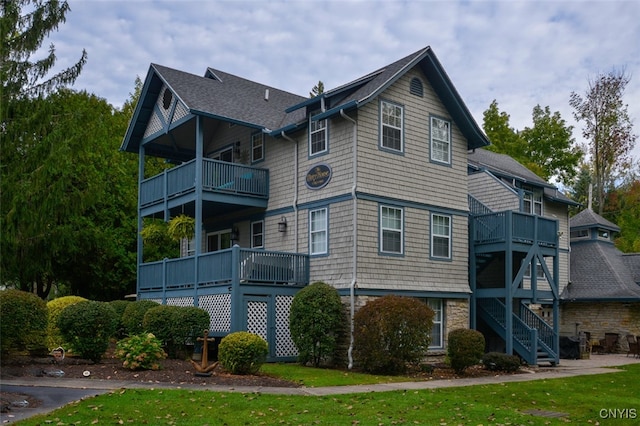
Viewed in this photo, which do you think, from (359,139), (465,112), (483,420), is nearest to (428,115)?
(465,112)

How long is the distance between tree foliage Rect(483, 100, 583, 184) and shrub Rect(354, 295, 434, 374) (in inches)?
1326

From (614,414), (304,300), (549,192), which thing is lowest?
(614,414)

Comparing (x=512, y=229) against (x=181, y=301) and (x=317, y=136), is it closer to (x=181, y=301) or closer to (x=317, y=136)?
(x=317, y=136)

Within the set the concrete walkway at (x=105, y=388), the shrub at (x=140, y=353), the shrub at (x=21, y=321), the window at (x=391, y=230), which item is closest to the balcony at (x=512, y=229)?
the window at (x=391, y=230)

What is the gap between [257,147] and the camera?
2378 cm

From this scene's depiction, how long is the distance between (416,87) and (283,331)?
28.4ft

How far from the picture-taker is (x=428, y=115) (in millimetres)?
21859

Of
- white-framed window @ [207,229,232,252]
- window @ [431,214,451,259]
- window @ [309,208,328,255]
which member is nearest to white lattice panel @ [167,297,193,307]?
white-framed window @ [207,229,232,252]

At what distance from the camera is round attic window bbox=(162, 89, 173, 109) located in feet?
78.2

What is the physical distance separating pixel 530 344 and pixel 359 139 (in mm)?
8517

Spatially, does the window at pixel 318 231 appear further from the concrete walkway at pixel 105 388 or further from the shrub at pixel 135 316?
the concrete walkway at pixel 105 388

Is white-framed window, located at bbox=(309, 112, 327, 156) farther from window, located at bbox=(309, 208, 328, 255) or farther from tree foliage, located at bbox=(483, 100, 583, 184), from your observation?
tree foliage, located at bbox=(483, 100, 583, 184)

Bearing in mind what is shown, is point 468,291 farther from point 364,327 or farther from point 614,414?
point 614,414

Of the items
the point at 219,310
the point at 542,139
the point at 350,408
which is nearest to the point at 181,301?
the point at 219,310
